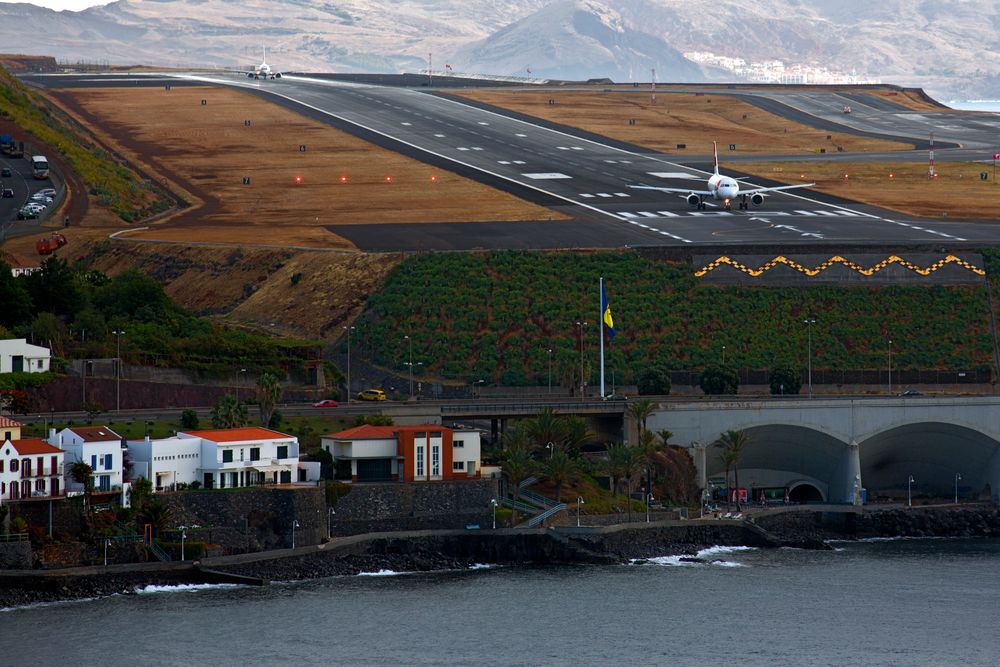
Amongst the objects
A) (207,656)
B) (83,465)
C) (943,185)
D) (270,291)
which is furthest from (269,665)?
(943,185)

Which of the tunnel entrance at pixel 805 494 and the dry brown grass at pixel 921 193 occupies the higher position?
the dry brown grass at pixel 921 193

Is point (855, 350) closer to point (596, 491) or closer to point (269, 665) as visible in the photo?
point (596, 491)

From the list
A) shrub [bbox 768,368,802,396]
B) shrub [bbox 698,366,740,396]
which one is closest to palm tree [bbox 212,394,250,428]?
shrub [bbox 698,366,740,396]

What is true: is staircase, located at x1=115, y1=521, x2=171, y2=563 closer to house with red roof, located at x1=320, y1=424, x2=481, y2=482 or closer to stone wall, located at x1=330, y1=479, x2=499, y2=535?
stone wall, located at x1=330, y1=479, x2=499, y2=535

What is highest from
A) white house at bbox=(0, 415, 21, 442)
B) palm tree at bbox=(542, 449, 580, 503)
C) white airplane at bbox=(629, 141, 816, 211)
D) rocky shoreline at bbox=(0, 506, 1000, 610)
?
white airplane at bbox=(629, 141, 816, 211)

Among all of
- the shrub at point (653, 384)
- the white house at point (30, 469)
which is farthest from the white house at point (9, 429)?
the shrub at point (653, 384)

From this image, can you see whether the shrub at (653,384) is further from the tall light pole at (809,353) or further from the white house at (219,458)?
the white house at (219,458)
